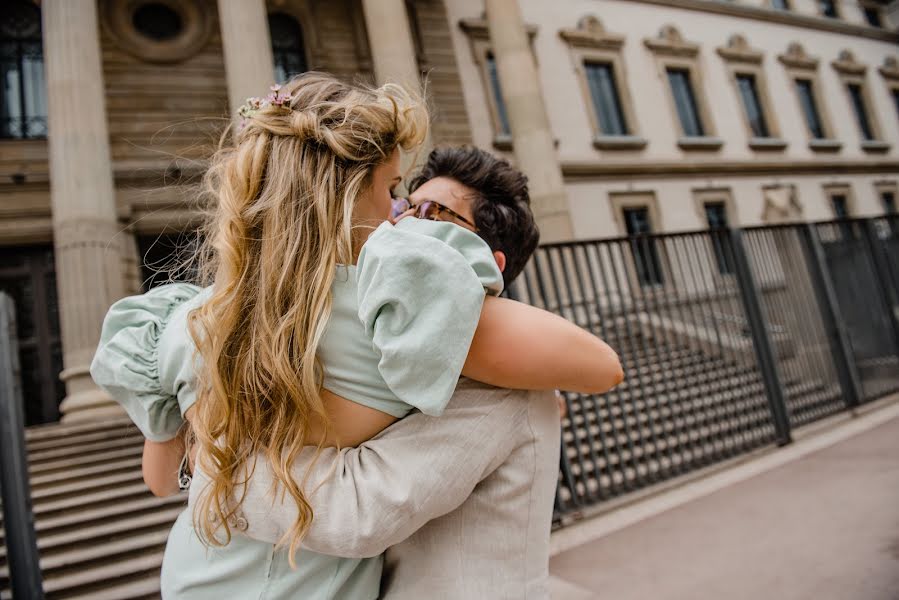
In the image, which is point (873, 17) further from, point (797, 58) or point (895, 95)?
point (797, 58)

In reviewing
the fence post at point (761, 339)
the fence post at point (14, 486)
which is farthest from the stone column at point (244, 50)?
the fence post at point (761, 339)

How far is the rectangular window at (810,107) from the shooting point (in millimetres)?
20203

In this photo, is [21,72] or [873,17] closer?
[21,72]

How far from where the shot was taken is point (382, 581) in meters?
1.14

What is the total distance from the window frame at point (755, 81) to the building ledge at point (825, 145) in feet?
4.87

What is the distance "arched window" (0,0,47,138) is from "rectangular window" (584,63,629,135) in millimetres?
13123

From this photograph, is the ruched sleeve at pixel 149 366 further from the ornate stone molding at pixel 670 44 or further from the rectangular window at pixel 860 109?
the rectangular window at pixel 860 109

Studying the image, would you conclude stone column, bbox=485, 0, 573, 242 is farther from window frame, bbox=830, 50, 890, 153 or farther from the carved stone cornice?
window frame, bbox=830, 50, 890, 153

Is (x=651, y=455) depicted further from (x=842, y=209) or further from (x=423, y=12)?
(x=842, y=209)

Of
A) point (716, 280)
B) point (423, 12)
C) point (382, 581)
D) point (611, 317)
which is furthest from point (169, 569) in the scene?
point (423, 12)

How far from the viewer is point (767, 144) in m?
18.4

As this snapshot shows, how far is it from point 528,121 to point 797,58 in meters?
13.9

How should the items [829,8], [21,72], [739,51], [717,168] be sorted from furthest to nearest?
[829,8], [739,51], [717,168], [21,72]

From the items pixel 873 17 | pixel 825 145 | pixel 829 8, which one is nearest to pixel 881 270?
pixel 825 145
